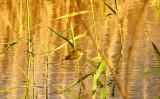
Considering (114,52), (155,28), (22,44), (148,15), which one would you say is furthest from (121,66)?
(148,15)

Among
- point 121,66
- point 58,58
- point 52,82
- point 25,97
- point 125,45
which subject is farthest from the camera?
point 125,45

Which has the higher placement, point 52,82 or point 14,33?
point 14,33

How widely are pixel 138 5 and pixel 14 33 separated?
10.8 feet

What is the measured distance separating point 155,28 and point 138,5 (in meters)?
2.68

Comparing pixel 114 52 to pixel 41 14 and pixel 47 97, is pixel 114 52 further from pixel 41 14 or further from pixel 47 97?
pixel 41 14

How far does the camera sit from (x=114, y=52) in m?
3.67

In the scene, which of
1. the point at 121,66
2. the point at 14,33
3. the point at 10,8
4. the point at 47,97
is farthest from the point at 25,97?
the point at 10,8

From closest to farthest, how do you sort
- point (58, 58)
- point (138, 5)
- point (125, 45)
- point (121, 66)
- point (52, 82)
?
1. point (52, 82)
2. point (121, 66)
3. point (58, 58)
4. point (125, 45)
5. point (138, 5)

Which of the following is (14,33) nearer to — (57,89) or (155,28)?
(155,28)

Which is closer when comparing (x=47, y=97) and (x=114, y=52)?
(x=47, y=97)

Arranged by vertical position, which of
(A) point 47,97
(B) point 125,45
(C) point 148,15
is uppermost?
(C) point 148,15

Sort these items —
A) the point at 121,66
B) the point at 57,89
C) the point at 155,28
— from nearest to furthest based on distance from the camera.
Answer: the point at 57,89 → the point at 121,66 → the point at 155,28

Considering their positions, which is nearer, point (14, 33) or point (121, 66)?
point (121, 66)

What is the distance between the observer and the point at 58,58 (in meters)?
3.51
